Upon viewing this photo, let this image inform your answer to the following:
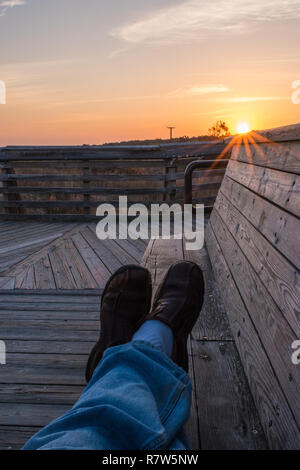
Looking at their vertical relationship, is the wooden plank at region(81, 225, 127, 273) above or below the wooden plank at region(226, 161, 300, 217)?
below

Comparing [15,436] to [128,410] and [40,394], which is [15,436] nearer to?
[40,394]

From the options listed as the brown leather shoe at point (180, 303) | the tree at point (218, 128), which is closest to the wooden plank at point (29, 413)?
the brown leather shoe at point (180, 303)

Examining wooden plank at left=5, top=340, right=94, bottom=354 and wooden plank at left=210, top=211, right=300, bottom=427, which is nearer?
wooden plank at left=210, top=211, right=300, bottom=427

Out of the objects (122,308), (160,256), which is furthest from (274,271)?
(160,256)

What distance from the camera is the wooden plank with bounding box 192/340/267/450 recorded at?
1.00 m

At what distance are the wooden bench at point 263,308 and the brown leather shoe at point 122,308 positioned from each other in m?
0.28

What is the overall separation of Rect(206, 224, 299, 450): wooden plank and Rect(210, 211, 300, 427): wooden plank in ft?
0.09

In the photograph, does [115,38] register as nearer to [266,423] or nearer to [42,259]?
[42,259]

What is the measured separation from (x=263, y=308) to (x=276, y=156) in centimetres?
58

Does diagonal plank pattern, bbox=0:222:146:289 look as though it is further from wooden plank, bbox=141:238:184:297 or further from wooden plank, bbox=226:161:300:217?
wooden plank, bbox=226:161:300:217

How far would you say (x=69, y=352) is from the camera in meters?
1.95

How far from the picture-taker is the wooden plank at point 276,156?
1.14 m

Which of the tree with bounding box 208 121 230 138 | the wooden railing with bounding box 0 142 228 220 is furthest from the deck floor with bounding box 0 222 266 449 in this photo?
the tree with bounding box 208 121 230 138

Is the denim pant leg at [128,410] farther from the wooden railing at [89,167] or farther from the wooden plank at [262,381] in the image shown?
the wooden railing at [89,167]
